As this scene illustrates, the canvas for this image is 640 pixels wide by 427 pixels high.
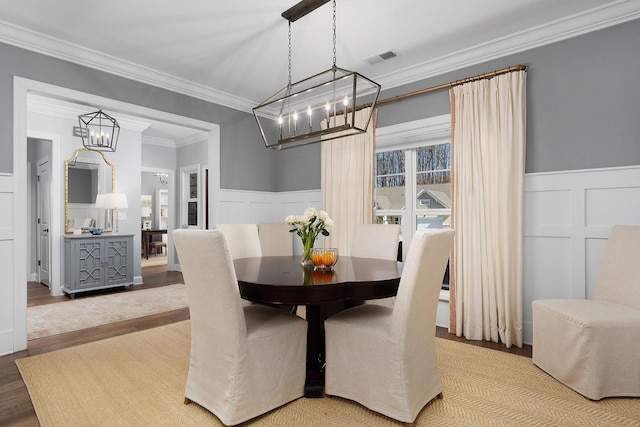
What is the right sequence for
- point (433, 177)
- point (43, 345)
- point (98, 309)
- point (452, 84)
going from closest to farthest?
point (43, 345) → point (452, 84) → point (433, 177) → point (98, 309)

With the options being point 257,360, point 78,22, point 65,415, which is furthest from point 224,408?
point 78,22

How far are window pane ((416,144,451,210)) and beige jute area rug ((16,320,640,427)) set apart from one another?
1538 mm

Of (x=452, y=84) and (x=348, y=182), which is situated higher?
(x=452, y=84)

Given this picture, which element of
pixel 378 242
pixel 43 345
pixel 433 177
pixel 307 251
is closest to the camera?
pixel 307 251

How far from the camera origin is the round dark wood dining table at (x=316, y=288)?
6.15 ft

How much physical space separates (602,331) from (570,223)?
3.37ft

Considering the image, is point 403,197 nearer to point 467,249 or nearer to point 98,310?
point 467,249

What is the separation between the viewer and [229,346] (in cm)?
185

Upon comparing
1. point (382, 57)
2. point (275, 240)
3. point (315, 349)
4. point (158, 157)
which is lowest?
point (315, 349)

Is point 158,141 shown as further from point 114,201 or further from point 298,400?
point 298,400

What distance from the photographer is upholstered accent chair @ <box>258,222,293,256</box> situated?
4031 mm

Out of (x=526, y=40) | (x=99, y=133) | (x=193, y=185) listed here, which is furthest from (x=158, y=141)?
(x=526, y=40)

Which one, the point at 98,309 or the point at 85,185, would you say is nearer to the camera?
the point at 98,309

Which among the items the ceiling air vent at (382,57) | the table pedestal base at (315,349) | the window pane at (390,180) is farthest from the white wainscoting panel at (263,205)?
the table pedestal base at (315,349)
